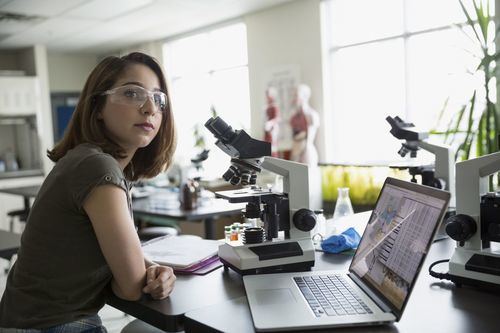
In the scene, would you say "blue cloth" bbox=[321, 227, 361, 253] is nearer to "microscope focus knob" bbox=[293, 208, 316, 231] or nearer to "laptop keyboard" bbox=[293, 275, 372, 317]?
"microscope focus knob" bbox=[293, 208, 316, 231]

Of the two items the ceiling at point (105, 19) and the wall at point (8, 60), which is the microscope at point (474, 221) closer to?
the ceiling at point (105, 19)

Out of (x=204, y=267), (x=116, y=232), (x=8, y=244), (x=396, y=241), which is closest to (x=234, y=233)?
(x=204, y=267)

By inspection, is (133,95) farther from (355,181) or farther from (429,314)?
(355,181)

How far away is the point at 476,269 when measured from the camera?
1.18 metres

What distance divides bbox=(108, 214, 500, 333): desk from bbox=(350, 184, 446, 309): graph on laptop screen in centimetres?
8

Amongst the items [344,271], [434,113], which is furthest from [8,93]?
[344,271]

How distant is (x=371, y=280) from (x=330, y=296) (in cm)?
11

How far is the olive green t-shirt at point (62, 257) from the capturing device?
1197 mm

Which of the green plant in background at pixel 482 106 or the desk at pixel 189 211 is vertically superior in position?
the green plant in background at pixel 482 106

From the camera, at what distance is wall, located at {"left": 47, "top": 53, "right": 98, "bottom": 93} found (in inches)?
318

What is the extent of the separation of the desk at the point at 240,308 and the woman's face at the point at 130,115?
44 centimetres

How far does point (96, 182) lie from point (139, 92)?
0.34m

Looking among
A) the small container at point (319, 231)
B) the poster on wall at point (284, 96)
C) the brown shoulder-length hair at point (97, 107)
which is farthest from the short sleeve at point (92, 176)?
the poster on wall at point (284, 96)

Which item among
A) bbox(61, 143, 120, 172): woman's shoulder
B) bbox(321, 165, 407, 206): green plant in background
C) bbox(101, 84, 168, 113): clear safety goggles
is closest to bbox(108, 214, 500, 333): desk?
bbox(61, 143, 120, 172): woman's shoulder
